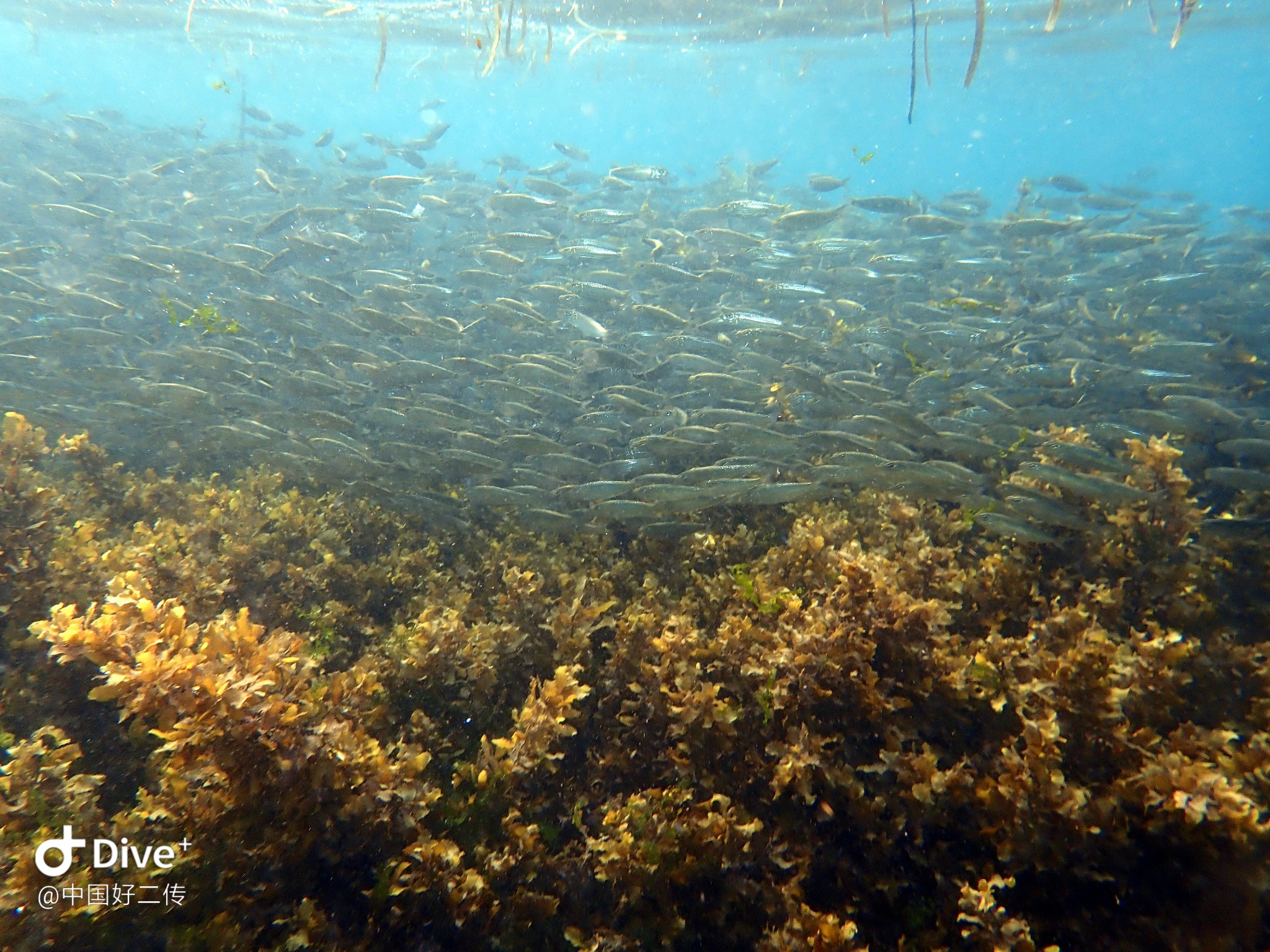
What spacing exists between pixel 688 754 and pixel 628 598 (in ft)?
5.33

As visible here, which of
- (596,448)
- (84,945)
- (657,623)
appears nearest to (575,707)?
(657,623)

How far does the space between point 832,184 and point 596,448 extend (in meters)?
11.8

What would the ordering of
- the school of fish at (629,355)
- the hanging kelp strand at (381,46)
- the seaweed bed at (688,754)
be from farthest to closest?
the hanging kelp strand at (381,46)
the school of fish at (629,355)
the seaweed bed at (688,754)

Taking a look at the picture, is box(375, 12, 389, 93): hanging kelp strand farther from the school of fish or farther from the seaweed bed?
the seaweed bed

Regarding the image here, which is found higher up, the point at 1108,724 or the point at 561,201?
the point at 561,201

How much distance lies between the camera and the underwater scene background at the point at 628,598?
2.34 metres

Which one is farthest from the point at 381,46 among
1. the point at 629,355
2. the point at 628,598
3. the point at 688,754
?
the point at 688,754

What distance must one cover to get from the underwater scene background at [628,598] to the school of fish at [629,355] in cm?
7

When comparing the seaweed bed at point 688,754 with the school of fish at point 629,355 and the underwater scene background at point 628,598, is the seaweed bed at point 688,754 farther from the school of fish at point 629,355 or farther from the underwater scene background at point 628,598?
the school of fish at point 629,355

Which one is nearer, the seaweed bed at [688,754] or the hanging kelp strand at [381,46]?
the seaweed bed at [688,754]

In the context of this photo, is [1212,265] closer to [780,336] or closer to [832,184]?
[832,184]

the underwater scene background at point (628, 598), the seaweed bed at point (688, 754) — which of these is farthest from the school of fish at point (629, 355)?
the seaweed bed at point (688, 754)

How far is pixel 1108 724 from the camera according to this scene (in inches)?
100

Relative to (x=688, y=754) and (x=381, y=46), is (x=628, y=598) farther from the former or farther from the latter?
(x=381, y=46)
